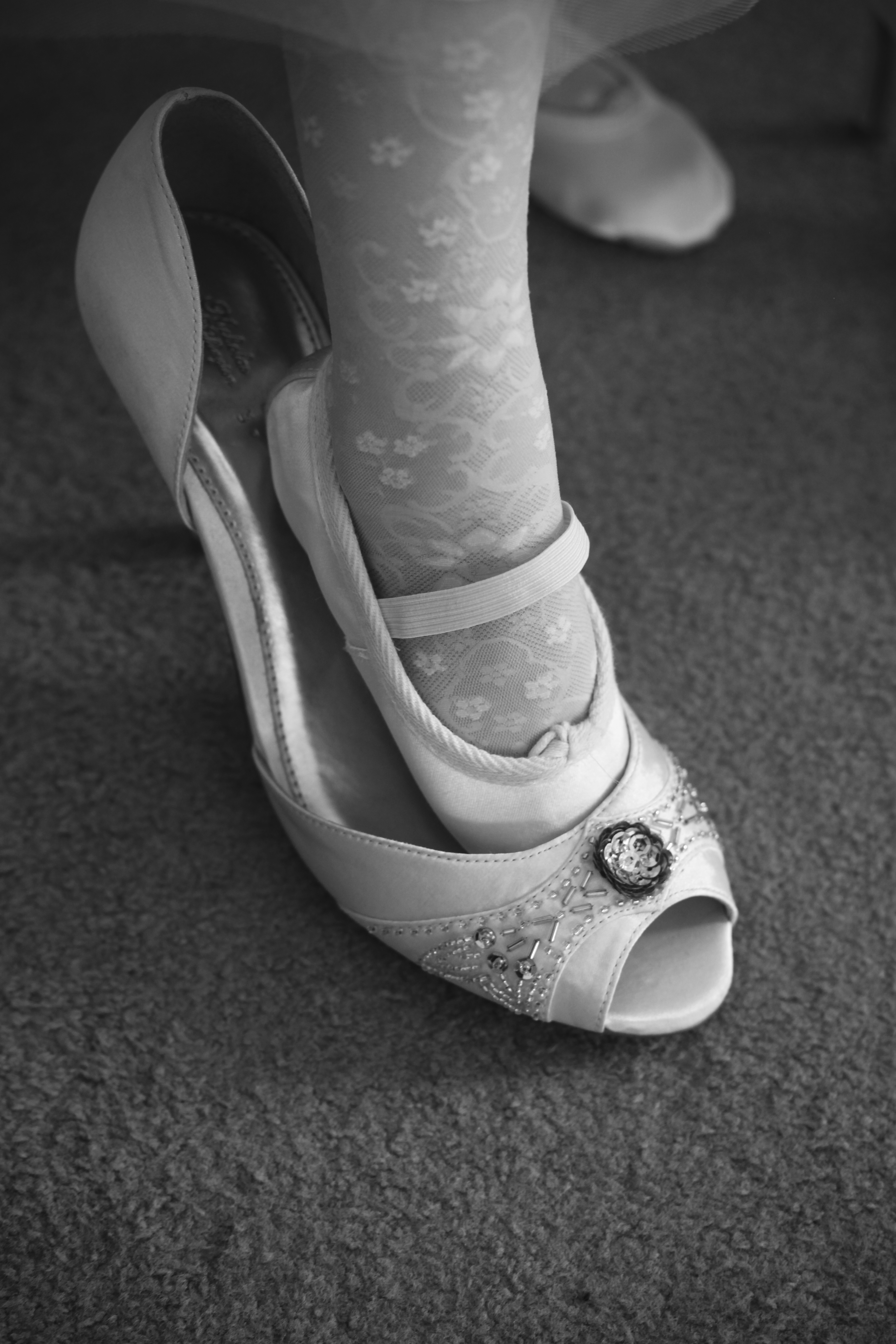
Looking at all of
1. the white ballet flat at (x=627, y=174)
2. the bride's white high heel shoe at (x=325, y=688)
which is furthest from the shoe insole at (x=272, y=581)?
the white ballet flat at (x=627, y=174)

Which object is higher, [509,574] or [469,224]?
[469,224]

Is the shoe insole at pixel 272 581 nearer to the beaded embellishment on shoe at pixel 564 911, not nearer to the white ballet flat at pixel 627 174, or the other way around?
the beaded embellishment on shoe at pixel 564 911

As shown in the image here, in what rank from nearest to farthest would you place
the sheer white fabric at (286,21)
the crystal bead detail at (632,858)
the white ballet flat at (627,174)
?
the sheer white fabric at (286,21)
the crystal bead detail at (632,858)
the white ballet flat at (627,174)

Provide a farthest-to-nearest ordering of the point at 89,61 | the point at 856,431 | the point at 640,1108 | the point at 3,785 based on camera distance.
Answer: the point at 89,61 < the point at 856,431 < the point at 3,785 < the point at 640,1108

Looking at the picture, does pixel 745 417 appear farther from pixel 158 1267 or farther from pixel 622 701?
pixel 158 1267

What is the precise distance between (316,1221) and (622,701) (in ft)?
0.97

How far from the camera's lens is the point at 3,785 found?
0.68 m

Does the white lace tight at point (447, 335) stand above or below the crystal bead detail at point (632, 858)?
above

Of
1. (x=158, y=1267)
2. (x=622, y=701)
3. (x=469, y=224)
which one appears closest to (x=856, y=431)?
(x=622, y=701)

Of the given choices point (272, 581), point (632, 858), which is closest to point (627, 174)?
point (272, 581)

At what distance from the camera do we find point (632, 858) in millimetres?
542

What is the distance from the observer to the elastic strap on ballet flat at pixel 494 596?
524 millimetres

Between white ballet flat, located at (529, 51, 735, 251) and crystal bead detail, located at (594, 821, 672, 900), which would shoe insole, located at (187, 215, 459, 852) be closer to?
crystal bead detail, located at (594, 821, 672, 900)

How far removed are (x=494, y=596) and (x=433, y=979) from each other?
0.72 ft
